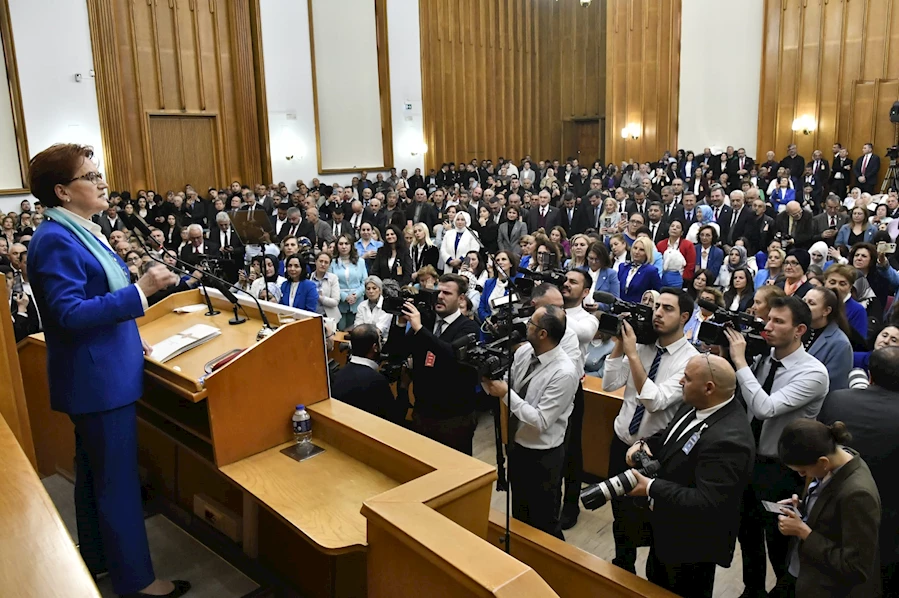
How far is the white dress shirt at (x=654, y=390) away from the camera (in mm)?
2949

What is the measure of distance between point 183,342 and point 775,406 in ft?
8.17

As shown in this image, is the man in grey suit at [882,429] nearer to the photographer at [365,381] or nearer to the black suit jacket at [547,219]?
the photographer at [365,381]

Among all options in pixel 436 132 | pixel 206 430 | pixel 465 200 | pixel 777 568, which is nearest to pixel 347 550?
pixel 206 430

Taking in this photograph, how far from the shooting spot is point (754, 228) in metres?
8.86

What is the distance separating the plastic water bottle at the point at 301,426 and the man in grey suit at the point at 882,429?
2.03 metres

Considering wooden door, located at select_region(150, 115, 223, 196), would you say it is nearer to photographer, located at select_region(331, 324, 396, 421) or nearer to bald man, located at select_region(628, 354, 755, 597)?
photographer, located at select_region(331, 324, 396, 421)

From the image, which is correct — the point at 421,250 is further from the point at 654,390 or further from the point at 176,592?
the point at 176,592

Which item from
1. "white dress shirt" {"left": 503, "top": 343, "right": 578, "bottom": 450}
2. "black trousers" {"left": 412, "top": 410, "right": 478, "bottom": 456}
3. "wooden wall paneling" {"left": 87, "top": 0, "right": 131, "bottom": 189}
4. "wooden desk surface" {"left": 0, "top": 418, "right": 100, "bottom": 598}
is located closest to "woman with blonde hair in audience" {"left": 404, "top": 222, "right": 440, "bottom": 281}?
"black trousers" {"left": 412, "top": 410, "right": 478, "bottom": 456}

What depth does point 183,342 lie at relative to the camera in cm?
291

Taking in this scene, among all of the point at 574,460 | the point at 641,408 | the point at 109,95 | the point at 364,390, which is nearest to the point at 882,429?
the point at 641,408

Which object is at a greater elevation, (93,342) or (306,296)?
(93,342)

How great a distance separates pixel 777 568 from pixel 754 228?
6.68 meters

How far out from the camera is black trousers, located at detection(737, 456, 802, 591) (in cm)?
290

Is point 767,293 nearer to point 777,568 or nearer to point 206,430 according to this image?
point 777,568
